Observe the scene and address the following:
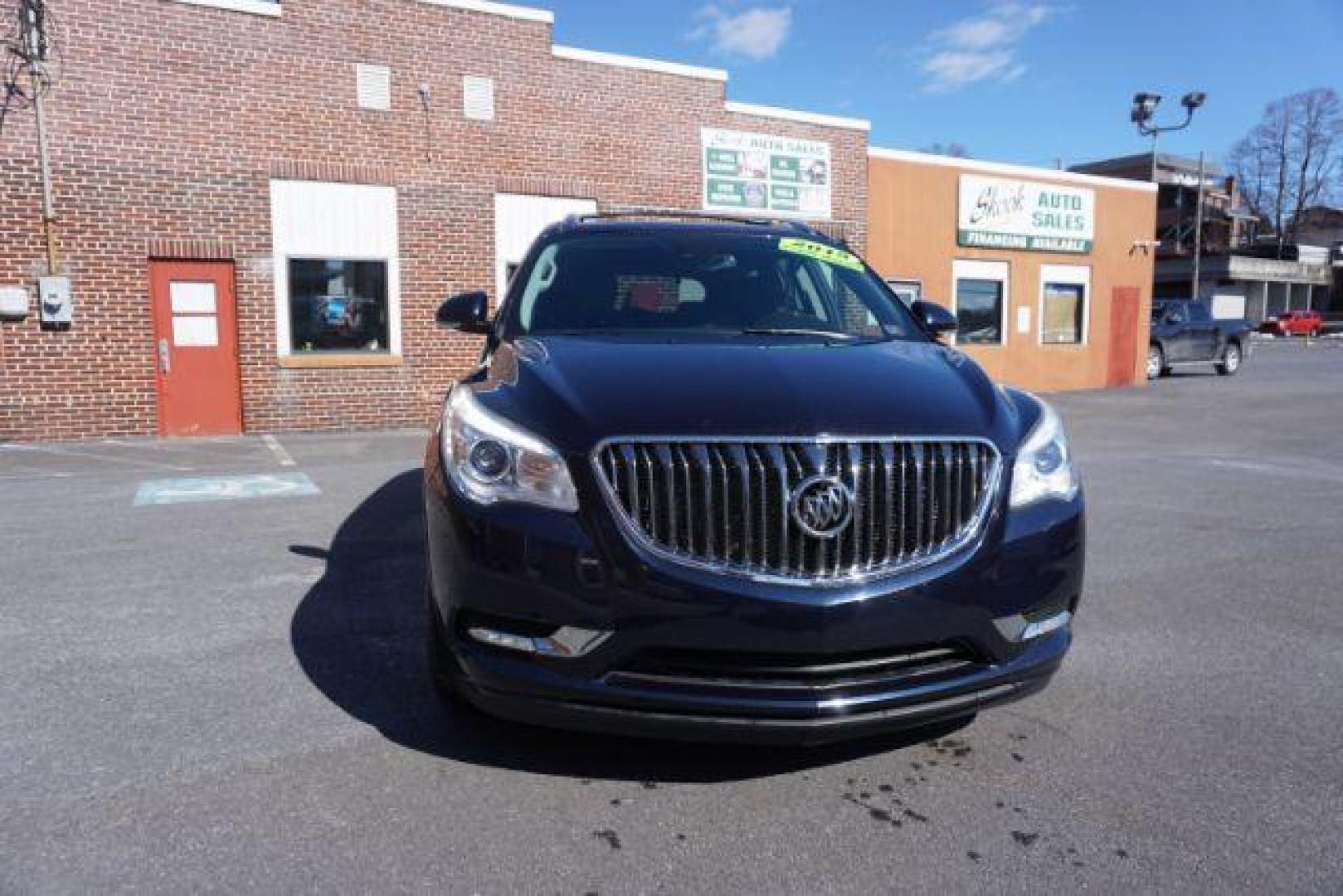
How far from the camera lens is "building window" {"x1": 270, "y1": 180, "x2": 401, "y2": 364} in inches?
470

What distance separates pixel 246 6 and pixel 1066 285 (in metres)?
15.8

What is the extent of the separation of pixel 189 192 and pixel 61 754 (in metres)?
10.00

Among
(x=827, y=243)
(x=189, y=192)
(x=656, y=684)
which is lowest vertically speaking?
(x=656, y=684)

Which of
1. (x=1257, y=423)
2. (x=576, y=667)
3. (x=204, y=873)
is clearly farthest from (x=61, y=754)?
(x=1257, y=423)

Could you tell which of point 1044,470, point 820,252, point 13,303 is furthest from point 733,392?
point 13,303

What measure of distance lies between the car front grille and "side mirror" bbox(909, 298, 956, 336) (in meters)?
1.85

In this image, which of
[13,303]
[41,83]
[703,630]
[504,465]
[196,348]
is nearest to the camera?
[703,630]

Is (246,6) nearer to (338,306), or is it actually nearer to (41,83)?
(41,83)

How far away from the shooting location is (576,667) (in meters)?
2.48

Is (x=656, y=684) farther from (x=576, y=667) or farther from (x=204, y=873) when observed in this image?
(x=204, y=873)

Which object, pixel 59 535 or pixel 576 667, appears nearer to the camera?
pixel 576 667

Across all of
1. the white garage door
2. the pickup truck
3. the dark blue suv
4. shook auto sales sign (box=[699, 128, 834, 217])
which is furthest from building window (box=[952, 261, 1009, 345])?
the dark blue suv

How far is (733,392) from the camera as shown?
2711 mm

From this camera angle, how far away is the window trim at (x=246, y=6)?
36.6 feet
